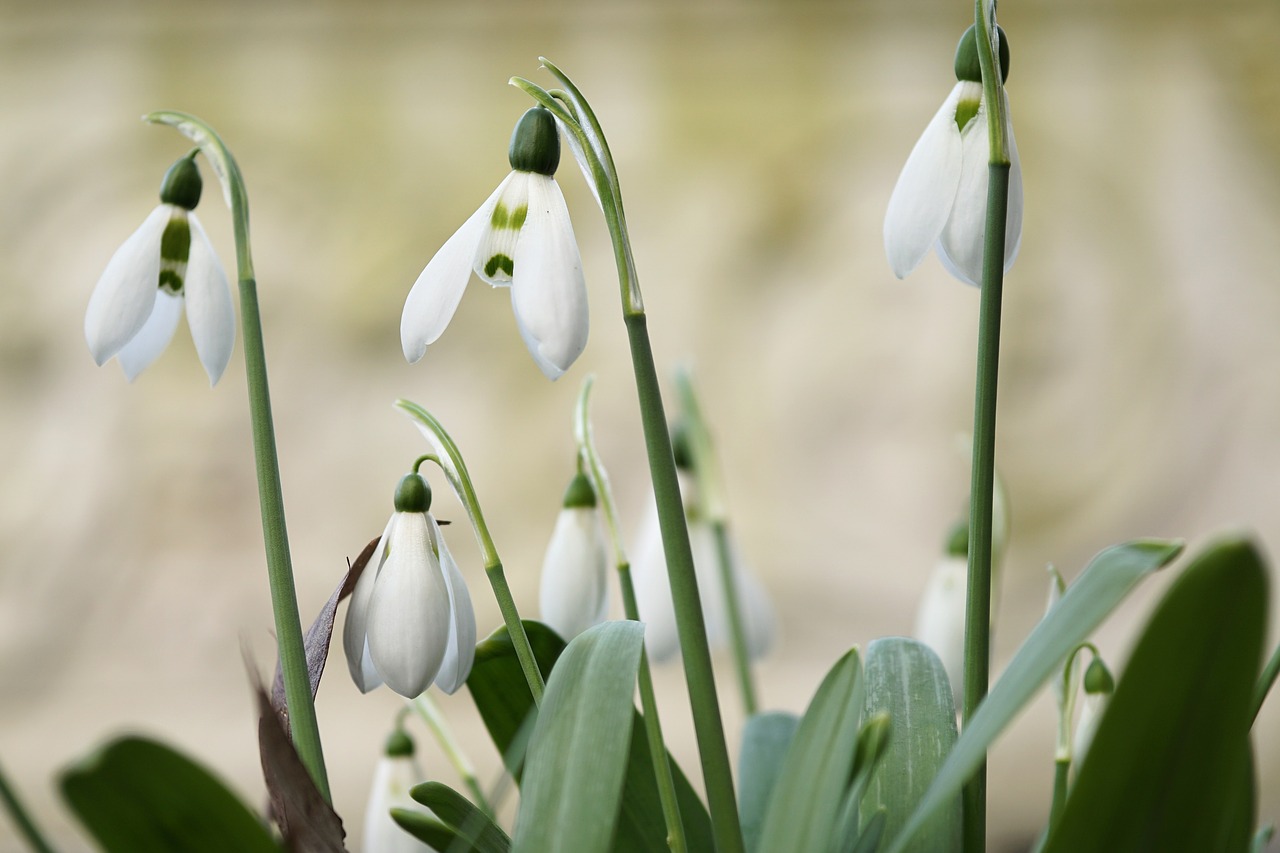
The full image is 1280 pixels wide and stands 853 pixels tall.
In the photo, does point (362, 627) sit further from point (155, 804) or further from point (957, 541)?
point (957, 541)

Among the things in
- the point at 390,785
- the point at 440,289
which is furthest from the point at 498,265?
the point at 390,785

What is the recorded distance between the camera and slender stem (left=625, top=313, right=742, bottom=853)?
0.26 metres

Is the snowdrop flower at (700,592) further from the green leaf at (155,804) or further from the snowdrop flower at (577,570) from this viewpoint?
the green leaf at (155,804)

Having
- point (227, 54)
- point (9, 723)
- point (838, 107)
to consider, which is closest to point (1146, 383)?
point (838, 107)

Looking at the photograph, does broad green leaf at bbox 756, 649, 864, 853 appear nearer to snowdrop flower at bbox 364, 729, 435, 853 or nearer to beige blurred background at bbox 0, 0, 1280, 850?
snowdrop flower at bbox 364, 729, 435, 853

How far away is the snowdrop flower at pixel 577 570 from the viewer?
397 millimetres

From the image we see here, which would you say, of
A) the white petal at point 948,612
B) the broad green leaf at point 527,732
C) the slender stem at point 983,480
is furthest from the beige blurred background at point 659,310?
the slender stem at point 983,480

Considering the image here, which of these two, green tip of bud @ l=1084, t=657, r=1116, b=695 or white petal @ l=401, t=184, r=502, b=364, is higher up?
white petal @ l=401, t=184, r=502, b=364

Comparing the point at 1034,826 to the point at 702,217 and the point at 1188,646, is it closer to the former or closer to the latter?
the point at 702,217

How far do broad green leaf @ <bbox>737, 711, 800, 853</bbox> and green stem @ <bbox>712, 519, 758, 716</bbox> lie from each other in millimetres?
56

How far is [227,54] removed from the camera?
1647 millimetres

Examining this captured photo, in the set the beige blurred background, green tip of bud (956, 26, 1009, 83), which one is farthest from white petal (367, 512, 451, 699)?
the beige blurred background

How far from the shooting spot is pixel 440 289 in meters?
0.30

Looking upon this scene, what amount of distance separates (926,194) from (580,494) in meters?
0.16
